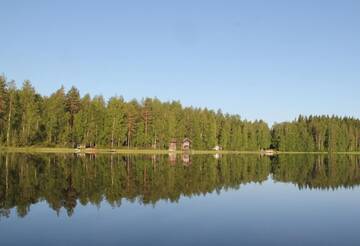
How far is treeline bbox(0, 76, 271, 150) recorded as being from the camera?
86188mm

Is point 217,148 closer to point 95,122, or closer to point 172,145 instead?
point 172,145

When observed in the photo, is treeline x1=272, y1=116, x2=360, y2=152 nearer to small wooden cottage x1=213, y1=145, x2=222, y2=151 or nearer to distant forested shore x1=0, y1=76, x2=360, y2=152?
distant forested shore x1=0, y1=76, x2=360, y2=152

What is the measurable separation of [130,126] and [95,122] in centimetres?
1142

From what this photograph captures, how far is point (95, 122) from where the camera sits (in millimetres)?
102000

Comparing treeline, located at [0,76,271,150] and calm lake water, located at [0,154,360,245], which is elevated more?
treeline, located at [0,76,271,150]

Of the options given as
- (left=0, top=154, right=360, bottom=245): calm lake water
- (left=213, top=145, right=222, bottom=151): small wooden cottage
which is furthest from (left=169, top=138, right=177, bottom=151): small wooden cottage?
(left=0, top=154, right=360, bottom=245): calm lake water

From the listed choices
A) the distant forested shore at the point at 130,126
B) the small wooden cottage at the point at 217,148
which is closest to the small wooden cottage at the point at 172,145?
the distant forested shore at the point at 130,126

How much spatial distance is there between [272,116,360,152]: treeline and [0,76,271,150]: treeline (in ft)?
126

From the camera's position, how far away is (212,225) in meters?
17.7

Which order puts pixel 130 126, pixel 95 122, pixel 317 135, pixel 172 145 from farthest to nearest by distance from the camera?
pixel 317 135 < pixel 172 145 < pixel 130 126 < pixel 95 122

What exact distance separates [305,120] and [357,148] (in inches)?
1087

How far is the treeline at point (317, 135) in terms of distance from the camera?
568 feet

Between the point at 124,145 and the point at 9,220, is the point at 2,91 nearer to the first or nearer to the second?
the point at 124,145

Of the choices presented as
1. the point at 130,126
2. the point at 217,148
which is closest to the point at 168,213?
the point at 130,126
